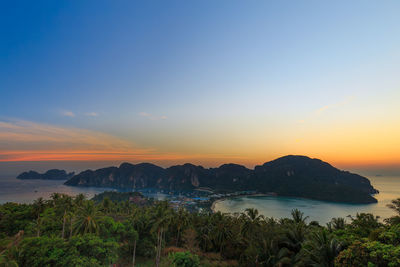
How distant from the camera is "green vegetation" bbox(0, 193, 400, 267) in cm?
1241

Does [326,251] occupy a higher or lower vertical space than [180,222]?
higher

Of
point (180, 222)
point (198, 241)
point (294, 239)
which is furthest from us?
point (180, 222)

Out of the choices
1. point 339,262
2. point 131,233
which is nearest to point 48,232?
point 131,233

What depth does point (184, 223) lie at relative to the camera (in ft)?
123

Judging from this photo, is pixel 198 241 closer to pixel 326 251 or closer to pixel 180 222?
pixel 180 222

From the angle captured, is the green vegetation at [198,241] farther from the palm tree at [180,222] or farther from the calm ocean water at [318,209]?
the calm ocean water at [318,209]

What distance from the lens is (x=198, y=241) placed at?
111 feet

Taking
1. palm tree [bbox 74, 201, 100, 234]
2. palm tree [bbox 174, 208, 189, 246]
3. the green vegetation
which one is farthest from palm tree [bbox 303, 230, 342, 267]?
palm tree [bbox 174, 208, 189, 246]

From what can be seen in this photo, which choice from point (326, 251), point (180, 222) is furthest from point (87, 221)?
point (326, 251)

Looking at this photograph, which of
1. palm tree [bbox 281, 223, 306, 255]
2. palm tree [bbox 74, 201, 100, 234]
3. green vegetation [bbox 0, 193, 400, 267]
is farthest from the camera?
palm tree [bbox 74, 201, 100, 234]

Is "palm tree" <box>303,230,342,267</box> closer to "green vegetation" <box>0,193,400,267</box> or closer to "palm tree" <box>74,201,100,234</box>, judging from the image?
"green vegetation" <box>0,193,400,267</box>

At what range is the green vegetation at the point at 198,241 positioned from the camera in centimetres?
1241

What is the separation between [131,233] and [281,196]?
167 meters

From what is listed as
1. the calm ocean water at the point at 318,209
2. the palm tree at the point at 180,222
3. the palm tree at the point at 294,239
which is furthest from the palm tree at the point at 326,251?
the calm ocean water at the point at 318,209
